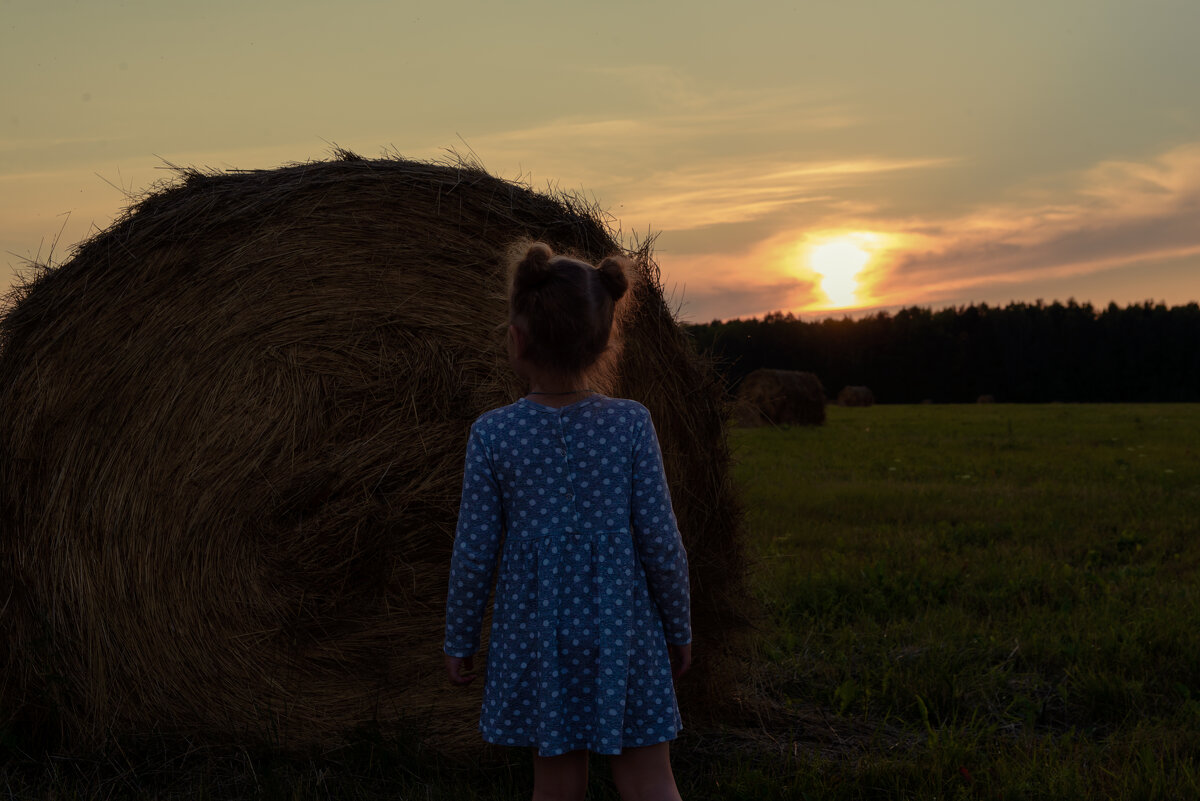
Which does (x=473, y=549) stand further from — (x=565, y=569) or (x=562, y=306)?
(x=562, y=306)

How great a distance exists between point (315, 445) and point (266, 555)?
44cm

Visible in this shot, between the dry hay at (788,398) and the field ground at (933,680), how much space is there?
39.5 feet

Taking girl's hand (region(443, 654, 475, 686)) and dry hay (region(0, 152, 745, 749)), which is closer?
girl's hand (region(443, 654, 475, 686))

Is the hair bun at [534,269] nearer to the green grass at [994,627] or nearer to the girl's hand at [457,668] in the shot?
the girl's hand at [457,668]

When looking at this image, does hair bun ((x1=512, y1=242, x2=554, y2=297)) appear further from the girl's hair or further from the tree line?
the tree line

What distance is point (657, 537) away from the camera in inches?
98.1

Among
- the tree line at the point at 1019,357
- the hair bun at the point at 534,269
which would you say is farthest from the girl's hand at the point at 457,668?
the tree line at the point at 1019,357

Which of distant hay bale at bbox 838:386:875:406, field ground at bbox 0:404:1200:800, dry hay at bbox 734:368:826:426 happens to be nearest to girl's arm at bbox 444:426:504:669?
field ground at bbox 0:404:1200:800

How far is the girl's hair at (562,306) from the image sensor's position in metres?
2.42

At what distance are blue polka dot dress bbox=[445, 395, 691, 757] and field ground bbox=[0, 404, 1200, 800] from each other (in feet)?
2.45

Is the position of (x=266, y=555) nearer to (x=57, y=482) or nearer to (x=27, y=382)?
(x=57, y=482)

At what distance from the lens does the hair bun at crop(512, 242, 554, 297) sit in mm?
2414

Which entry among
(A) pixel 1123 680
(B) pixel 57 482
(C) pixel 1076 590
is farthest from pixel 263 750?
(C) pixel 1076 590

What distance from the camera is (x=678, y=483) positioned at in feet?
12.1
